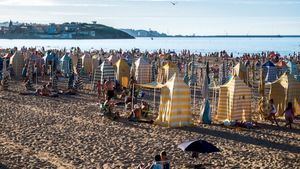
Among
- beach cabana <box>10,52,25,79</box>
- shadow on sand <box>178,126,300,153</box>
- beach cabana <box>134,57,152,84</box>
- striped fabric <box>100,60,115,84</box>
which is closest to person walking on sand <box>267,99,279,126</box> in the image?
shadow on sand <box>178,126,300,153</box>

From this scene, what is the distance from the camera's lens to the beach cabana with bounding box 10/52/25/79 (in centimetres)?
3338

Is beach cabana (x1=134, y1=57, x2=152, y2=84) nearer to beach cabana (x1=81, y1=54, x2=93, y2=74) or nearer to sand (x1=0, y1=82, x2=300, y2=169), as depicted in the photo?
beach cabana (x1=81, y1=54, x2=93, y2=74)

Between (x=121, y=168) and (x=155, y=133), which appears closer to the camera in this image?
(x=121, y=168)

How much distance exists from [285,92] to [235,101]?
2620 mm

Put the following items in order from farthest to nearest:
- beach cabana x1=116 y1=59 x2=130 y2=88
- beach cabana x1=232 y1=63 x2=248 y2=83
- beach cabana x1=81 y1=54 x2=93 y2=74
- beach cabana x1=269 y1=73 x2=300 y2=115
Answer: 1. beach cabana x1=81 y1=54 x2=93 y2=74
2. beach cabana x1=116 y1=59 x2=130 y2=88
3. beach cabana x1=232 y1=63 x2=248 y2=83
4. beach cabana x1=269 y1=73 x2=300 y2=115

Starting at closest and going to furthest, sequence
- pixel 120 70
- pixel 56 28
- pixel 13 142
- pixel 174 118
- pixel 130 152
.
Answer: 1. pixel 130 152
2. pixel 13 142
3. pixel 174 118
4. pixel 120 70
5. pixel 56 28

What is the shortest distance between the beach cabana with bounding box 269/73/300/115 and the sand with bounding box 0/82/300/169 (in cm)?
109

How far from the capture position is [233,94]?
16969mm

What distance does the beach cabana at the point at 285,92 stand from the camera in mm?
18453

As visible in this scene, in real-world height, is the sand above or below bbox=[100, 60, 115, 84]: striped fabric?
below

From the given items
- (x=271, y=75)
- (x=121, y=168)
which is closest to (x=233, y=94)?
(x=121, y=168)

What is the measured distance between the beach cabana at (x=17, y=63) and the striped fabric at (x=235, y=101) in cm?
1972

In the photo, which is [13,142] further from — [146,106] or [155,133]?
[146,106]

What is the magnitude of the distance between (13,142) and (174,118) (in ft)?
18.0
